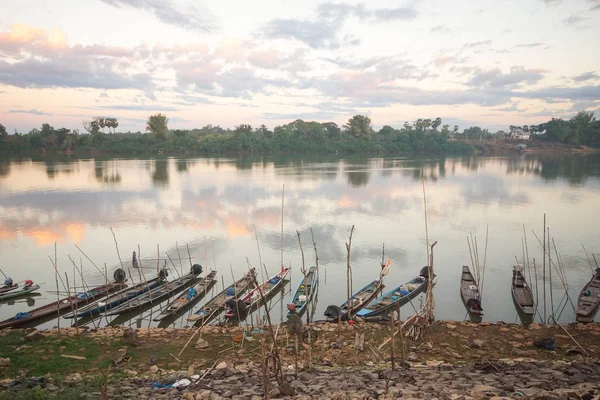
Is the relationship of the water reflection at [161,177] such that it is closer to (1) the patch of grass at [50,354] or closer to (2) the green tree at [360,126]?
(1) the patch of grass at [50,354]

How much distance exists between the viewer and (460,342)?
8008 millimetres

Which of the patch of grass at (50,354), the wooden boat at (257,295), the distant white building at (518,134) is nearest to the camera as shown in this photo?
the patch of grass at (50,354)

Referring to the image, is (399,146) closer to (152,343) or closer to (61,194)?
(61,194)

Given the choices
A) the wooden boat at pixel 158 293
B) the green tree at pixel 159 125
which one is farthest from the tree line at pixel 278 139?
the wooden boat at pixel 158 293

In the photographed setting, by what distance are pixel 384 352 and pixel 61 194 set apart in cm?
2818

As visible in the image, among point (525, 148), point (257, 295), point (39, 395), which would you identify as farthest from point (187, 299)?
point (525, 148)

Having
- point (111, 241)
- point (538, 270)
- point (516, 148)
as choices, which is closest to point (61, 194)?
point (111, 241)

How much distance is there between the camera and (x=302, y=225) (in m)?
20.1

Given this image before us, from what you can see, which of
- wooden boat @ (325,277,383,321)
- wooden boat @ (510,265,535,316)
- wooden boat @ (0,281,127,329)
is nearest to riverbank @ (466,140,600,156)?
wooden boat @ (510,265,535,316)

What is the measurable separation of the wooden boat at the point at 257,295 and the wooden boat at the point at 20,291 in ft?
20.7

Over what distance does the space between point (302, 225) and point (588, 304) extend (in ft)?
40.2

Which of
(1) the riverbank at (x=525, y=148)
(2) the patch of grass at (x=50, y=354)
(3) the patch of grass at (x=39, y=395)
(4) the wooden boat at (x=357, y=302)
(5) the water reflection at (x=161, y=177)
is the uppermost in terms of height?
(1) the riverbank at (x=525, y=148)

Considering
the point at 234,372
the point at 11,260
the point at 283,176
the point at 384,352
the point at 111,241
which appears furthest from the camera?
the point at 283,176

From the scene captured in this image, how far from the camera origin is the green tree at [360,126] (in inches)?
3378
